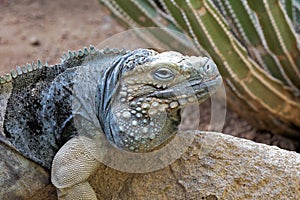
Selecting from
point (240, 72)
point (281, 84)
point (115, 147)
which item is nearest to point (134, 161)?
point (115, 147)

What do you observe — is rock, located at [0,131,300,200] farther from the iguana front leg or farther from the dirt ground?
the dirt ground

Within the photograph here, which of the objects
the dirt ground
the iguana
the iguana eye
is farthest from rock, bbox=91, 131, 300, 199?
the dirt ground

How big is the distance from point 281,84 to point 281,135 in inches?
20.7

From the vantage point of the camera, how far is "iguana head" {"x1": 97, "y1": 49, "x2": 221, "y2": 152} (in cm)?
197

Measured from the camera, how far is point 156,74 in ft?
6.49

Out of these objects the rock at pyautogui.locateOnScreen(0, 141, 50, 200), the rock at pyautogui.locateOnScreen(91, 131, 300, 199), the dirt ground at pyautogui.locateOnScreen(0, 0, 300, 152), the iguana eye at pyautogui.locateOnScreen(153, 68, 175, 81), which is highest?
the iguana eye at pyautogui.locateOnScreen(153, 68, 175, 81)

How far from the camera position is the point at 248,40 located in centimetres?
357

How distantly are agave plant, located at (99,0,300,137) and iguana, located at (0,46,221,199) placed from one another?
1075 millimetres

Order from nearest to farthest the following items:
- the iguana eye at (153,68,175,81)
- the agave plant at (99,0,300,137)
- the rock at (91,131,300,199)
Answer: the iguana eye at (153,68,175,81), the rock at (91,131,300,199), the agave plant at (99,0,300,137)

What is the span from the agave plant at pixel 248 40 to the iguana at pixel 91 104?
1075mm

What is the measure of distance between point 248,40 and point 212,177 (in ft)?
5.18

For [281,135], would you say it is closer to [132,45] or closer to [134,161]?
[132,45]

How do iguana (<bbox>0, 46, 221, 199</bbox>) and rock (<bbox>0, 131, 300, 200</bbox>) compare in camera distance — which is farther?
rock (<bbox>0, 131, 300, 200</bbox>)

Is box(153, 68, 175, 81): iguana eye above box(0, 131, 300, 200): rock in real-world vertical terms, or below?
above
